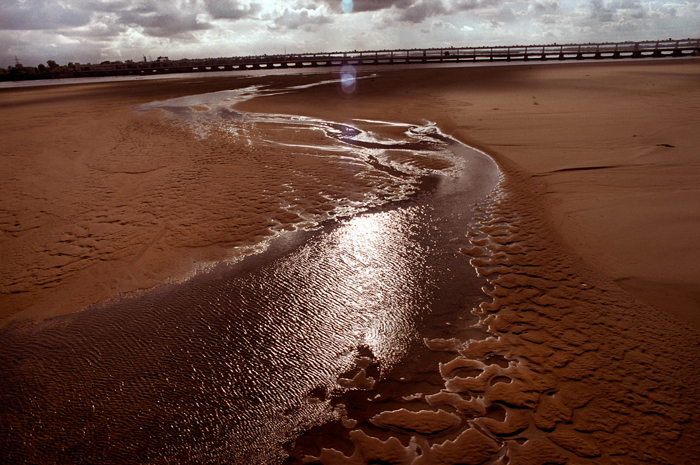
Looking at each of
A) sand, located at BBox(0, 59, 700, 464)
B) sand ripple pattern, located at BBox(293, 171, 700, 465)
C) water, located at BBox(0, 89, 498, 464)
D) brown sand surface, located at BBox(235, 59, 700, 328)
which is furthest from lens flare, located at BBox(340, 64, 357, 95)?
sand ripple pattern, located at BBox(293, 171, 700, 465)

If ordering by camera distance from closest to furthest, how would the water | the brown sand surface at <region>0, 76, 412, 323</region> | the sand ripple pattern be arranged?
the sand ripple pattern < the water < the brown sand surface at <region>0, 76, 412, 323</region>

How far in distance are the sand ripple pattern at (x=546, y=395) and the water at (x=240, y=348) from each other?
0.25m

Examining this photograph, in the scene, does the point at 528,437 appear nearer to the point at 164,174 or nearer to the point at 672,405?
the point at 672,405

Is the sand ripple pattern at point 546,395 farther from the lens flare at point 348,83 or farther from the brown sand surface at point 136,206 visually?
the lens flare at point 348,83

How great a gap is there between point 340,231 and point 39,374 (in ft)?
9.16

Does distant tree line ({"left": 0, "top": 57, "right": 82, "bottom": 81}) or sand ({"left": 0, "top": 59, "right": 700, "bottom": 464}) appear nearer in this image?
sand ({"left": 0, "top": 59, "right": 700, "bottom": 464})

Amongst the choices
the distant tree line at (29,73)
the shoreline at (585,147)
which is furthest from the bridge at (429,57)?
the shoreline at (585,147)

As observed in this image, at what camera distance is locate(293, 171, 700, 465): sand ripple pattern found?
68.7 inches

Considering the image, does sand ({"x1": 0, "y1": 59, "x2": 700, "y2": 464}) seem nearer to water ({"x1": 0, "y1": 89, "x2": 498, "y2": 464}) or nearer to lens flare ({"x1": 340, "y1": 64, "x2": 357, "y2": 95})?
water ({"x1": 0, "y1": 89, "x2": 498, "y2": 464})

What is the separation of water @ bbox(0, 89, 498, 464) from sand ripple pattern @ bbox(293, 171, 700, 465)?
9.8 inches

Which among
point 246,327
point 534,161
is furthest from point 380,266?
point 534,161

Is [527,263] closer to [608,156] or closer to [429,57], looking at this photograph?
[608,156]

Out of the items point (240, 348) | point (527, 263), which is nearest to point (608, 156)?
point (527, 263)

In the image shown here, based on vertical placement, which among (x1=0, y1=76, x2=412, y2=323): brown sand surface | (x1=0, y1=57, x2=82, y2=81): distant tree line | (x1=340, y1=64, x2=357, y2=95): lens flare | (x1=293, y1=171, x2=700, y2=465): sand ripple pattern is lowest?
(x1=293, y1=171, x2=700, y2=465): sand ripple pattern
